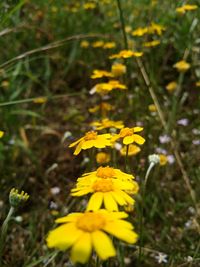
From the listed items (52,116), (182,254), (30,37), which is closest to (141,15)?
(30,37)

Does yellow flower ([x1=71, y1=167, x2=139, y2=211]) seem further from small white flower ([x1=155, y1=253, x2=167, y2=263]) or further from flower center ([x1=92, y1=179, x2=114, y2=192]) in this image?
small white flower ([x1=155, y1=253, x2=167, y2=263])

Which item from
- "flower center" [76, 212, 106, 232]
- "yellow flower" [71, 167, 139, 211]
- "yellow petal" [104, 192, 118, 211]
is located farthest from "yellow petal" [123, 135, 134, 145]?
"flower center" [76, 212, 106, 232]

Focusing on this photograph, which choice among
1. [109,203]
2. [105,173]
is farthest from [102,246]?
[105,173]

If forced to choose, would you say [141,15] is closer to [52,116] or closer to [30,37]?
[30,37]

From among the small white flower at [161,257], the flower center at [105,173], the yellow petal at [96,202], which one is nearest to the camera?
the yellow petal at [96,202]

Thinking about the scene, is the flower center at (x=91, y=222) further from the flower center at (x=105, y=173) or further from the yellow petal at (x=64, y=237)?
the flower center at (x=105, y=173)

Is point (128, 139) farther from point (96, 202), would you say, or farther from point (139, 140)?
point (96, 202)

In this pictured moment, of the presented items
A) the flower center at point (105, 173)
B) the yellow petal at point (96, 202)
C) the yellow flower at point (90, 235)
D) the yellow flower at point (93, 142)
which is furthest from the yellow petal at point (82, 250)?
the yellow flower at point (93, 142)
